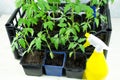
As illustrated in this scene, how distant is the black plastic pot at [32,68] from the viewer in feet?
3.08

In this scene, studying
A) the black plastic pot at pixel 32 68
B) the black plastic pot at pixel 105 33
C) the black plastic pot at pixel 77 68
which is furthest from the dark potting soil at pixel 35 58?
the black plastic pot at pixel 105 33

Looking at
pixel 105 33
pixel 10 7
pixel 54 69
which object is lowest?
pixel 54 69

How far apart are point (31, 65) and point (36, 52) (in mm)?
111

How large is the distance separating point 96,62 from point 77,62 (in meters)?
0.13

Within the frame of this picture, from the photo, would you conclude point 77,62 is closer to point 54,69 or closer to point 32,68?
point 54,69

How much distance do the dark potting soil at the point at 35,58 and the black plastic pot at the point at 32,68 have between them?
2cm

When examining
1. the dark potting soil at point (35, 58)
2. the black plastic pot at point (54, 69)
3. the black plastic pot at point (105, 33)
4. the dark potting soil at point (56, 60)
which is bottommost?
the black plastic pot at point (54, 69)

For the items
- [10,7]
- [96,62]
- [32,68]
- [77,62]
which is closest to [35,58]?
[32,68]

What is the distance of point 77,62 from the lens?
98 cm

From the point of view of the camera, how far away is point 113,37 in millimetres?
1197

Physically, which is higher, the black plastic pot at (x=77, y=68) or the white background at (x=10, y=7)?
the white background at (x=10, y=7)

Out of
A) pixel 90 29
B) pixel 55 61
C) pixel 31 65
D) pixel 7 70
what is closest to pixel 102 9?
pixel 90 29

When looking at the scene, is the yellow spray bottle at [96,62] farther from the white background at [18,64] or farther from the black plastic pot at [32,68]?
the black plastic pot at [32,68]

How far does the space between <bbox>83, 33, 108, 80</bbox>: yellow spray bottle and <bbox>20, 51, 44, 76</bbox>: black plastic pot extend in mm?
232
